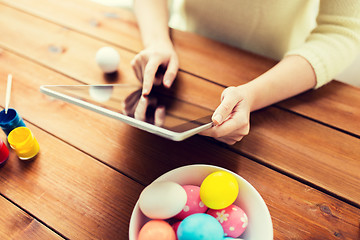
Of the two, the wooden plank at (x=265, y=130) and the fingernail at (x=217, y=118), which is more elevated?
the fingernail at (x=217, y=118)

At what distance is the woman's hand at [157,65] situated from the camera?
0.72 metres

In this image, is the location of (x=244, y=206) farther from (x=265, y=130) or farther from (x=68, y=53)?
(x=68, y=53)

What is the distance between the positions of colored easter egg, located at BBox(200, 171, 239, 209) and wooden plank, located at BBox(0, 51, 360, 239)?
0.41 ft

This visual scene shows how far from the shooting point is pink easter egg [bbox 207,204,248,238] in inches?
20.1

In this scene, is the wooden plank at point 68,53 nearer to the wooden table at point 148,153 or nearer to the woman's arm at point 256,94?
the wooden table at point 148,153

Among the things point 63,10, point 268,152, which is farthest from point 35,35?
point 268,152

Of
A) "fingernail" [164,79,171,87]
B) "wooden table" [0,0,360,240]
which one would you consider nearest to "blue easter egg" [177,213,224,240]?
"wooden table" [0,0,360,240]

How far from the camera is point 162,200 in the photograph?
1.62 feet

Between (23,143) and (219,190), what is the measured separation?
448mm

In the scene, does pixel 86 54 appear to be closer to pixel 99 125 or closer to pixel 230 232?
pixel 99 125

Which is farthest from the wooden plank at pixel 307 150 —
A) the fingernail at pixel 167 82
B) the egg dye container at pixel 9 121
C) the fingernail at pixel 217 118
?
the egg dye container at pixel 9 121

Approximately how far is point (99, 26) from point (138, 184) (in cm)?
62

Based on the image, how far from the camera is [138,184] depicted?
24.8 inches

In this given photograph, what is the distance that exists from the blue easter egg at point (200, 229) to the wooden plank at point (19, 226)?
0.27 meters
